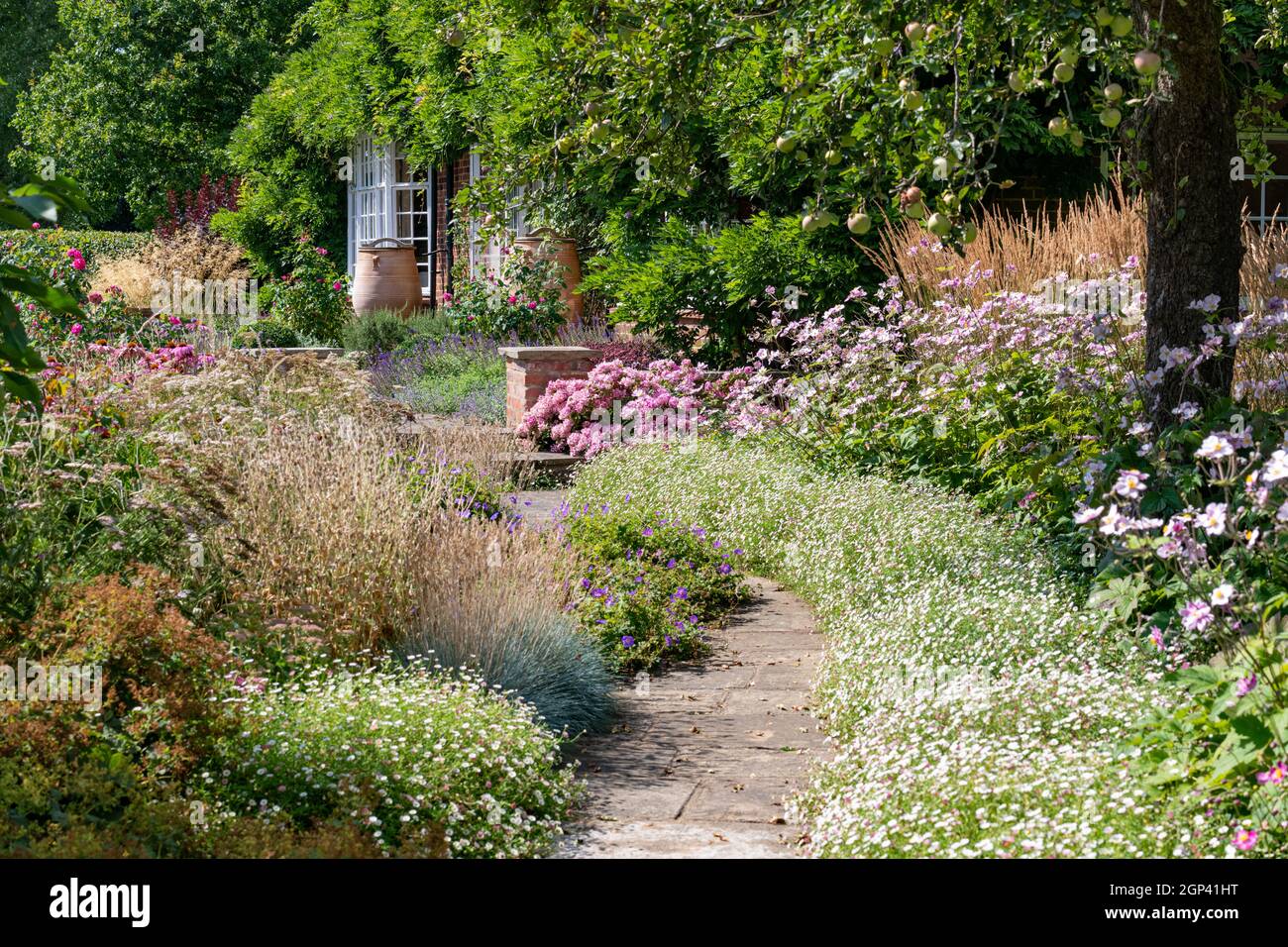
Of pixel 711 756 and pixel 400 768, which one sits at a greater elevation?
pixel 400 768

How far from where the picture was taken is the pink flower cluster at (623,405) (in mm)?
9273

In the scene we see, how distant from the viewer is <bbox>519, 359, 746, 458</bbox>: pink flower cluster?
30.4 feet

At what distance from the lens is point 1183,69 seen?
16.9 ft

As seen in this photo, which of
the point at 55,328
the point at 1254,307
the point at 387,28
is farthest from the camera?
the point at 387,28

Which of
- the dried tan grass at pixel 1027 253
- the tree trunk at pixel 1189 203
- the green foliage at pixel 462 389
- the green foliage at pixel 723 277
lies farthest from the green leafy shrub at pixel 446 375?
the tree trunk at pixel 1189 203

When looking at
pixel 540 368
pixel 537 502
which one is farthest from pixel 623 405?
pixel 537 502

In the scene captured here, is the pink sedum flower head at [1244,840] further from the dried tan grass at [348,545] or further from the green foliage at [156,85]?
the green foliage at [156,85]

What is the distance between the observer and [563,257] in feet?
43.7

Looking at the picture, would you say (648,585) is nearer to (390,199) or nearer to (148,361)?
(148,361)

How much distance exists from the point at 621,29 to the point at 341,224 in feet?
53.7

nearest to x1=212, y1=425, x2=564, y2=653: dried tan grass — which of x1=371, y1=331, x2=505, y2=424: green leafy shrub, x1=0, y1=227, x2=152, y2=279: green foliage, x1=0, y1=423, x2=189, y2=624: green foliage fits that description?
x1=0, y1=423, x2=189, y2=624: green foliage

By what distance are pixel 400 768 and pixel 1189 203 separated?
383 cm

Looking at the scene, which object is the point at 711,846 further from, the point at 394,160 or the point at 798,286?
the point at 394,160

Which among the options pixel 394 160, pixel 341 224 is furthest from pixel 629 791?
pixel 341 224
